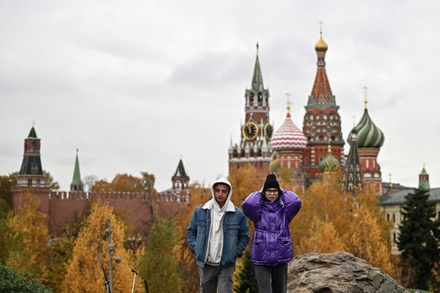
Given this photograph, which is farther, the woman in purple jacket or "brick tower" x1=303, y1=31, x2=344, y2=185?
"brick tower" x1=303, y1=31, x2=344, y2=185

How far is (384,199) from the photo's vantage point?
316ft

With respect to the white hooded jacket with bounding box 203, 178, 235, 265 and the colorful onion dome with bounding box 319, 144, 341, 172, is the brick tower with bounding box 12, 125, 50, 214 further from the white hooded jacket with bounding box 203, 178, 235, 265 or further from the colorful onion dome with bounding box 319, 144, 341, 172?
the white hooded jacket with bounding box 203, 178, 235, 265

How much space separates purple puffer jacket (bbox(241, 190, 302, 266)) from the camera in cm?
A: 1226

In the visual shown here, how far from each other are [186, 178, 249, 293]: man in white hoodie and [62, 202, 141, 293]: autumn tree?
25.5 metres

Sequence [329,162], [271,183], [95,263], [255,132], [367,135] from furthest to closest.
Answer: [255,132], [367,135], [329,162], [95,263], [271,183]

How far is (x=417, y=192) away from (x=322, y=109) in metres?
55.8

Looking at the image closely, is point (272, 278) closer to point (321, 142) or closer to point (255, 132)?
point (321, 142)

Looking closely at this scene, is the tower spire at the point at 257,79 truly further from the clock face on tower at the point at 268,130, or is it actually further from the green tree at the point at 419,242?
the green tree at the point at 419,242

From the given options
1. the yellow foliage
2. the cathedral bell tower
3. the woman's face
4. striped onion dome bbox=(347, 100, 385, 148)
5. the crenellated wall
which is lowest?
the woman's face

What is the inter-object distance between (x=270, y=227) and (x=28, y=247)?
141 ft

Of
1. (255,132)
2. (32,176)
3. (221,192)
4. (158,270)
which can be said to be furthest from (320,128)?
(221,192)

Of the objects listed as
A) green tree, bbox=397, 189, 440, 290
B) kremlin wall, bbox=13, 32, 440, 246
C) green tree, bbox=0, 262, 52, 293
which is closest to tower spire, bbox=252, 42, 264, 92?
kremlin wall, bbox=13, 32, 440, 246

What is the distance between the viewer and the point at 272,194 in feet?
40.4

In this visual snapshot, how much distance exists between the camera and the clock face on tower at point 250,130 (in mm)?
146375
